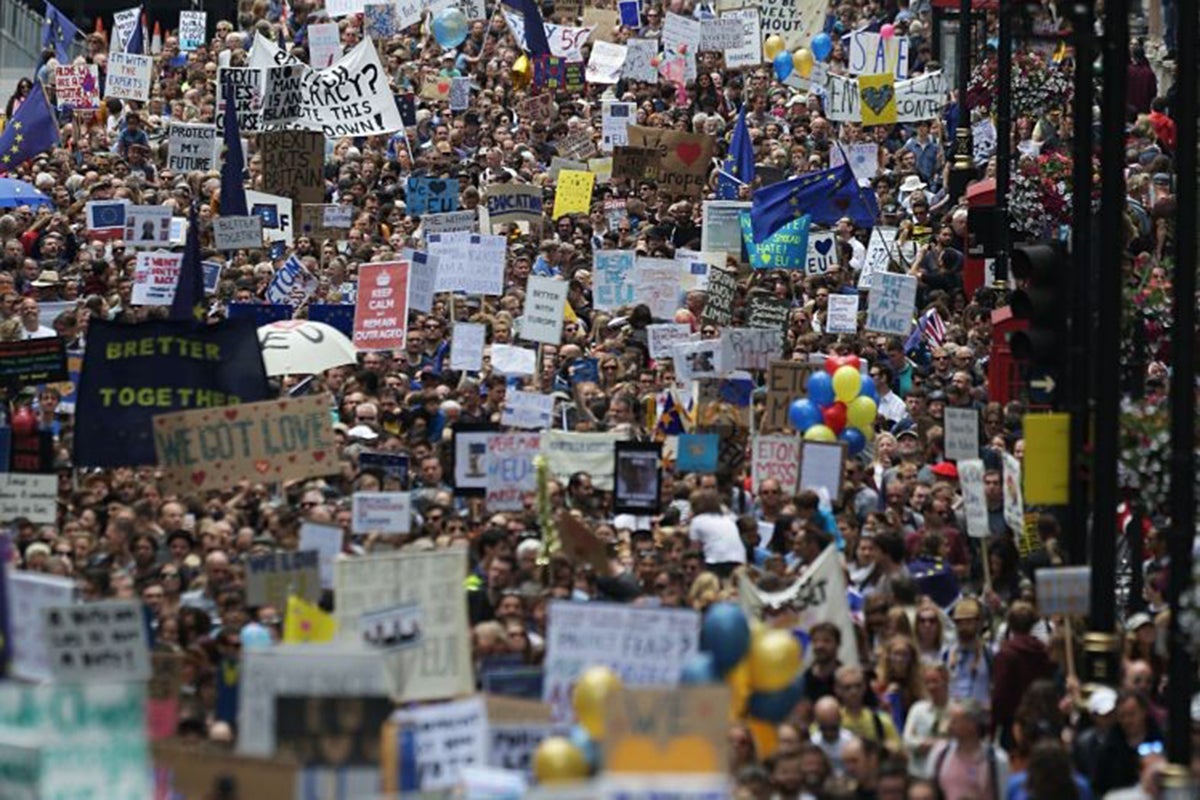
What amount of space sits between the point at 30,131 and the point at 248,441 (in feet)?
48.8

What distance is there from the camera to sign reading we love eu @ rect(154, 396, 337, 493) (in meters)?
21.3

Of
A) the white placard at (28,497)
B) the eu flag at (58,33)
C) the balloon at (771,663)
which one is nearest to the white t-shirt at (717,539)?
the white placard at (28,497)

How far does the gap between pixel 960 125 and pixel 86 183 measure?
813 cm

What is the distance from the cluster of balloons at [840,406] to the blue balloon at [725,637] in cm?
809

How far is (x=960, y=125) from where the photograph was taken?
109ft

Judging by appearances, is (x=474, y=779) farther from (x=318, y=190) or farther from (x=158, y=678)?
(x=318, y=190)

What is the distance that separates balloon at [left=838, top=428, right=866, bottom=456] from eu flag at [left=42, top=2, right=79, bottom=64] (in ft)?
70.0

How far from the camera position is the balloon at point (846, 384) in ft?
78.9

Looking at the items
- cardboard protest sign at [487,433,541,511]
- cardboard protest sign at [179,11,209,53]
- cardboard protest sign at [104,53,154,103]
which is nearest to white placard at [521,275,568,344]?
cardboard protest sign at [487,433,541,511]

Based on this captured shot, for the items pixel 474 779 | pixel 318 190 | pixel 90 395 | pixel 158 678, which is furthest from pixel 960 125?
pixel 474 779

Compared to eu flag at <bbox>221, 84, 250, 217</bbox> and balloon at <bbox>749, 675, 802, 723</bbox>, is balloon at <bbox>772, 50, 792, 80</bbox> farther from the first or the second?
balloon at <bbox>749, 675, 802, 723</bbox>

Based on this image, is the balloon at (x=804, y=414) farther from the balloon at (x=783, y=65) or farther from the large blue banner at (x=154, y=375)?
the balloon at (x=783, y=65)

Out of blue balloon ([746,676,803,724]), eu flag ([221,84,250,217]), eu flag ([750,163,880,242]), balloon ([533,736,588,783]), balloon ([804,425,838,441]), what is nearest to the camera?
balloon ([533,736,588,783])

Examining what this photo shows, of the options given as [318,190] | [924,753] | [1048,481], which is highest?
[318,190]
